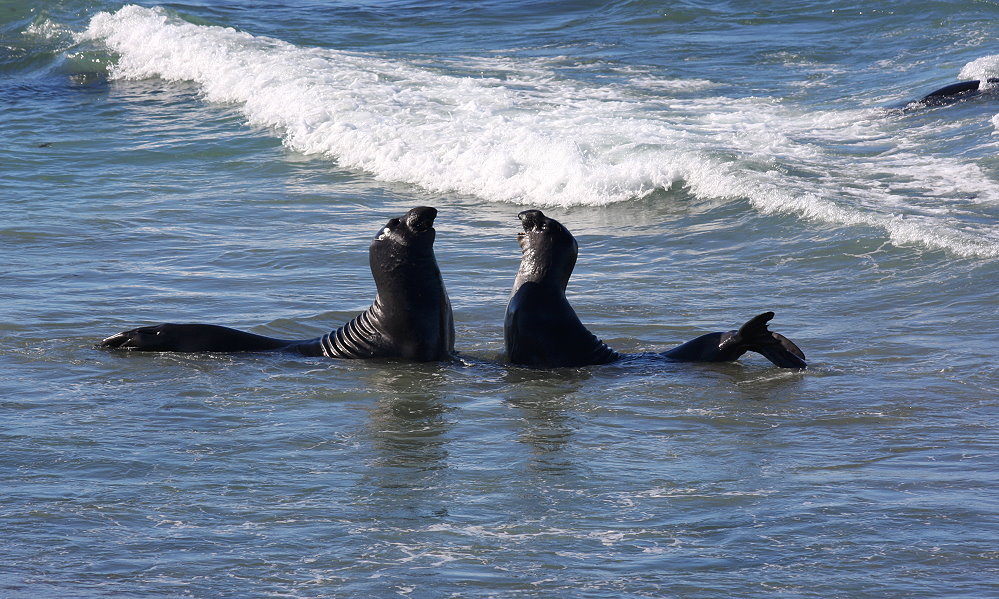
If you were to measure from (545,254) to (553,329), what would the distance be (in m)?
0.46

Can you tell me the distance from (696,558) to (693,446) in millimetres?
1433

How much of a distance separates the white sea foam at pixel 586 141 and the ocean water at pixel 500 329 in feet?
0.22

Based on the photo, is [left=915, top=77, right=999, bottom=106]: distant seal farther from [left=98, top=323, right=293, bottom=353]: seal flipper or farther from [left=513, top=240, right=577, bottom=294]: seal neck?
[left=98, top=323, right=293, bottom=353]: seal flipper

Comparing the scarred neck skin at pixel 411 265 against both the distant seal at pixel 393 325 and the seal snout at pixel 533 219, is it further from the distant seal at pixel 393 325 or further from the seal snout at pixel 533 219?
the seal snout at pixel 533 219

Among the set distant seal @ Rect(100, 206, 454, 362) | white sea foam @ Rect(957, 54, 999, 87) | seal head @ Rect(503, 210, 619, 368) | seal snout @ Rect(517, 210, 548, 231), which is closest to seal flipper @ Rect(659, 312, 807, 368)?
seal head @ Rect(503, 210, 619, 368)

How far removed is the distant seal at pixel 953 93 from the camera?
16.2 metres

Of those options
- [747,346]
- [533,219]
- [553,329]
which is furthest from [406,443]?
[747,346]

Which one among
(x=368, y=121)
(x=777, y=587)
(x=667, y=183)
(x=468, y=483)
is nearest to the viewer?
(x=777, y=587)

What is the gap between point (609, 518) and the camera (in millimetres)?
5137

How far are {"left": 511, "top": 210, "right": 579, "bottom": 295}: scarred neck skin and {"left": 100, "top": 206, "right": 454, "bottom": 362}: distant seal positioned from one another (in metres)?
0.52

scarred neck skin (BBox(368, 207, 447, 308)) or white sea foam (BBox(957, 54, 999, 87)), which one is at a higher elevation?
white sea foam (BBox(957, 54, 999, 87))

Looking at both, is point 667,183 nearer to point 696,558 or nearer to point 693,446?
point 693,446

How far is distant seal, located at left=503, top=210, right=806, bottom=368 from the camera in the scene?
771cm

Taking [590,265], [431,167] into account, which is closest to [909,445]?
[590,265]
